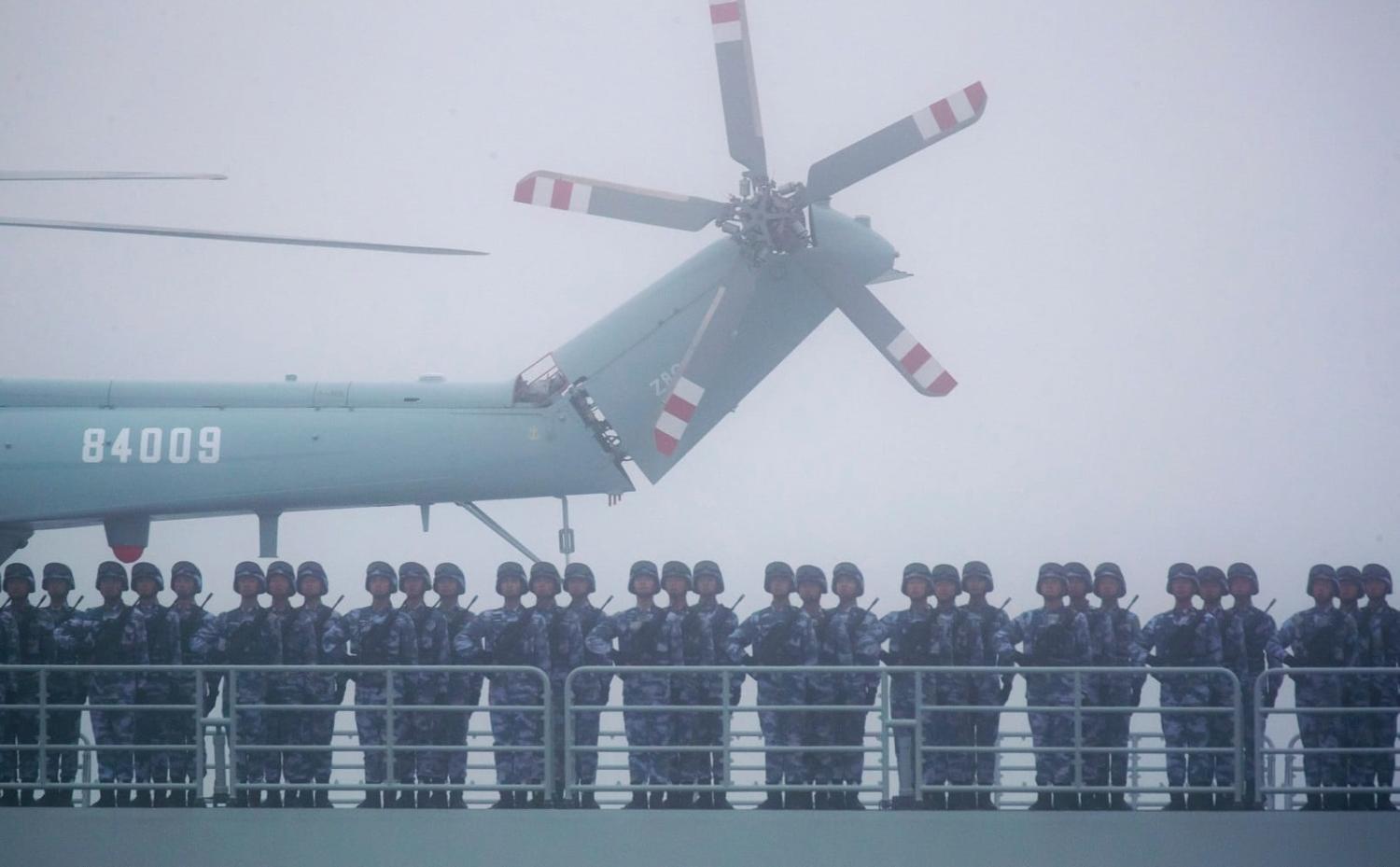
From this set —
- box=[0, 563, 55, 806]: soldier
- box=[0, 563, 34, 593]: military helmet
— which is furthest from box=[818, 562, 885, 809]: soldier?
box=[0, 563, 34, 593]: military helmet

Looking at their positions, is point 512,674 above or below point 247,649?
below

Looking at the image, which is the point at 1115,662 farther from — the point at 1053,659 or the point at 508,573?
the point at 508,573

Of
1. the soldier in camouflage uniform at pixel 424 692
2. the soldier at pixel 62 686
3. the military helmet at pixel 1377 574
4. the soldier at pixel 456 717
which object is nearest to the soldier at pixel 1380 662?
the military helmet at pixel 1377 574

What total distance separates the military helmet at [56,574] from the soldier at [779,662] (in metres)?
4.93

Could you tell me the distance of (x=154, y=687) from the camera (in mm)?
11266

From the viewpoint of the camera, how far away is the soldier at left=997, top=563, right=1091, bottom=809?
35.6ft

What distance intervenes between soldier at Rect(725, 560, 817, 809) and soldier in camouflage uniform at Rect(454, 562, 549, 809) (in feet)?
4.37

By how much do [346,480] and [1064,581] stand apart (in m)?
5.77

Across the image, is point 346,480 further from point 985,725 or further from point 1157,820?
point 1157,820

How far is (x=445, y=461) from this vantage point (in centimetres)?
1297

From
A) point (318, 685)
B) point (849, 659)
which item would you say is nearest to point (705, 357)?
point (849, 659)

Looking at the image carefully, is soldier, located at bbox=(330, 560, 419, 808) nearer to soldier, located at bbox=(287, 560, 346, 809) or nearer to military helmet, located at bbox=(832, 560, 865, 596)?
soldier, located at bbox=(287, 560, 346, 809)

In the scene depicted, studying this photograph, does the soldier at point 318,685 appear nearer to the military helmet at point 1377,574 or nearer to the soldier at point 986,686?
the soldier at point 986,686

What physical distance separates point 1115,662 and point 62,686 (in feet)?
24.2
